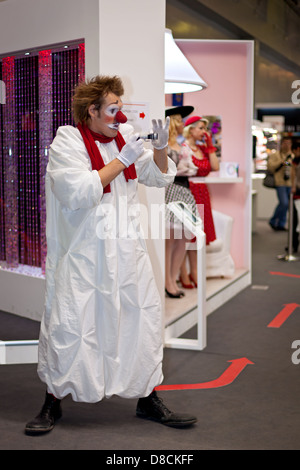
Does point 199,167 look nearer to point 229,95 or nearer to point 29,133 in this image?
point 229,95

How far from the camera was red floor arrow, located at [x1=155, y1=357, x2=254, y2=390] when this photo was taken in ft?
10.9

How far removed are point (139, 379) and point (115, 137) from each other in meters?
1.08

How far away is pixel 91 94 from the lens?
8.77 feet

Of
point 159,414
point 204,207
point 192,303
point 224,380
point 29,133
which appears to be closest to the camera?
point 159,414

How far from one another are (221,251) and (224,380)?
2.66 m

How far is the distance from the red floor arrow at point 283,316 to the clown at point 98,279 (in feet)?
6.83

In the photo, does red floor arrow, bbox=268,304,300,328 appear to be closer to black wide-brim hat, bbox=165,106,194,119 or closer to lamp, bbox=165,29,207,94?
black wide-brim hat, bbox=165,106,194,119

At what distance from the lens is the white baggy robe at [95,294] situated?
2.60 meters

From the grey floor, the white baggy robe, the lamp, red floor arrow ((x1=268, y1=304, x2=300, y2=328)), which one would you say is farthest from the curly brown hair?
red floor arrow ((x1=268, y1=304, x2=300, y2=328))

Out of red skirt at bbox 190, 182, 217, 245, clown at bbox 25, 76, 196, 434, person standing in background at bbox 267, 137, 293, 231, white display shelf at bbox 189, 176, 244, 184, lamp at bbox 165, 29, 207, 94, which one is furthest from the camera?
person standing in background at bbox 267, 137, 293, 231

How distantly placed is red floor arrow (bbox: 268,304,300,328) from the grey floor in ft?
0.21

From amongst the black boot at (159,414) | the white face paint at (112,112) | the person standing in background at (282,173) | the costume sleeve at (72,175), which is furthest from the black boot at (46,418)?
the person standing in background at (282,173)

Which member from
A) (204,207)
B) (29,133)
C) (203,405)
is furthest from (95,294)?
(204,207)
